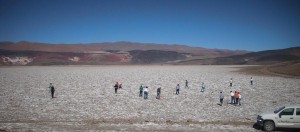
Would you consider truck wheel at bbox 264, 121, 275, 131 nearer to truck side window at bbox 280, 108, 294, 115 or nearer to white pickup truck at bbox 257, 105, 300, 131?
white pickup truck at bbox 257, 105, 300, 131

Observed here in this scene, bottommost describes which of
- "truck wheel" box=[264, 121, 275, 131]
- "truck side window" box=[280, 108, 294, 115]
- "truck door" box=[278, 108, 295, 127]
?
"truck wheel" box=[264, 121, 275, 131]

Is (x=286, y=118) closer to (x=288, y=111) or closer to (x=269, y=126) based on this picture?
(x=288, y=111)

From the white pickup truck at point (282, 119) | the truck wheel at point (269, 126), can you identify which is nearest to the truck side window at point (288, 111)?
the white pickup truck at point (282, 119)

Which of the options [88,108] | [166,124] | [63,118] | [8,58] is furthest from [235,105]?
[8,58]

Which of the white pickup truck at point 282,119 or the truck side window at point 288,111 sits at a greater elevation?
the truck side window at point 288,111

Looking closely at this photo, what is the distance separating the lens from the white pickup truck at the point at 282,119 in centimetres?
1363

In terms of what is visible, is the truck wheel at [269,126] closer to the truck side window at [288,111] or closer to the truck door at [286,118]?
the truck door at [286,118]

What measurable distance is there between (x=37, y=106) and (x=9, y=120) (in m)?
5.35

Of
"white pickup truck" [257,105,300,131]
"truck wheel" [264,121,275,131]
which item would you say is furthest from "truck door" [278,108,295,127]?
"truck wheel" [264,121,275,131]

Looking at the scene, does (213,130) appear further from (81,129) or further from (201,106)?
(201,106)

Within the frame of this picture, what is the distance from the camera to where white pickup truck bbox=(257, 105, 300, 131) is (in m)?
13.6

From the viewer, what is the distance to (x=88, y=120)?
16.6m

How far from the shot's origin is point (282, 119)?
13.8 metres

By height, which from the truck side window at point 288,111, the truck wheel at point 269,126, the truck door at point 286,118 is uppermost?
the truck side window at point 288,111
